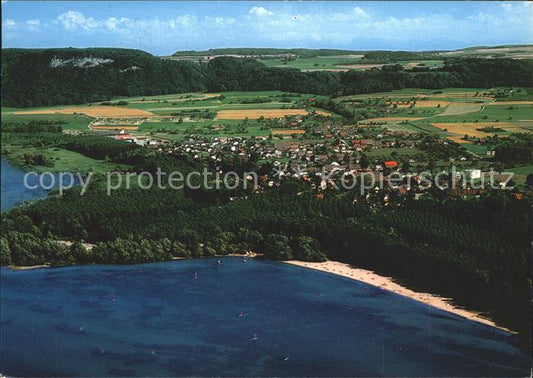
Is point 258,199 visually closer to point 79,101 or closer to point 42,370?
point 42,370

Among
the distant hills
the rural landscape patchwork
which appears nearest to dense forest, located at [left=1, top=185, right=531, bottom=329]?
the rural landscape patchwork

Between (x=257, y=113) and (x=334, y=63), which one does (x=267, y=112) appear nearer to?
(x=257, y=113)

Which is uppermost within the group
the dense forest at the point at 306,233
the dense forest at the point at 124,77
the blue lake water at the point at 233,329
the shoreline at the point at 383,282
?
the dense forest at the point at 124,77

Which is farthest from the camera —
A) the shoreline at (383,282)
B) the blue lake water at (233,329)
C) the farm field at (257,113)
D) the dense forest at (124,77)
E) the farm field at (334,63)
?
the dense forest at (124,77)

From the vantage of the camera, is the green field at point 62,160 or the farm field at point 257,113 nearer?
the green field at point 62,160

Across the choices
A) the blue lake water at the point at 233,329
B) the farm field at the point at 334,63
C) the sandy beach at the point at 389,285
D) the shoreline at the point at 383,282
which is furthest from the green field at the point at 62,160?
the sandy beach at the point at 389,285

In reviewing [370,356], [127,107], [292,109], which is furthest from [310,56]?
[370,356]

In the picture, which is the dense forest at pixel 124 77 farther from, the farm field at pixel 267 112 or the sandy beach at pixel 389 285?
the sandy beach at pixel 389 285
